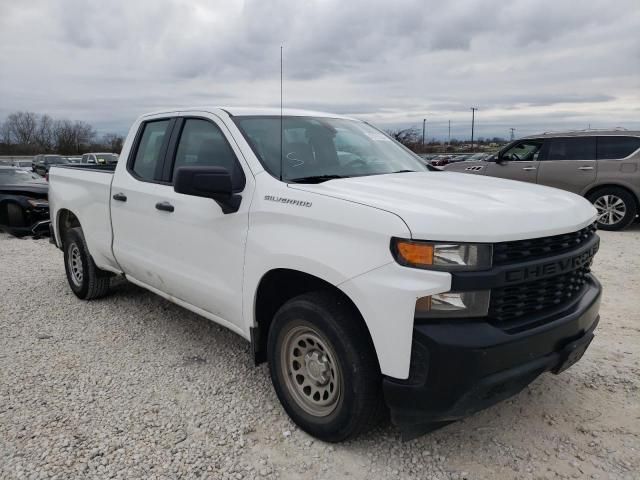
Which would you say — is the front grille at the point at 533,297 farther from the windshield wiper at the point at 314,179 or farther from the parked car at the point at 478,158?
the parked car at the point at 478,158

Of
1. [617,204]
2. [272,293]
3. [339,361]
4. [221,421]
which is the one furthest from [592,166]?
[221,421]

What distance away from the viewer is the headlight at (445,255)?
7.41 feet

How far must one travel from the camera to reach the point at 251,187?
3.06 meters

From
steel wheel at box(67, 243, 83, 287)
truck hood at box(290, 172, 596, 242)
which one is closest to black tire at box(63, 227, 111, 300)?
A: steel wheel at box(67, 243, 83, 287)

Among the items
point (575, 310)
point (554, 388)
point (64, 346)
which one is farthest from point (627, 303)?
point (64, 346)

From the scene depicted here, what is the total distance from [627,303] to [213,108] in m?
4.37

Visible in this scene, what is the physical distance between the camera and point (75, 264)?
18.0ft

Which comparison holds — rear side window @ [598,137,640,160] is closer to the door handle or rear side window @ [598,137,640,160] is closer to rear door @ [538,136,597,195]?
rear door @ [538,136,597,195]

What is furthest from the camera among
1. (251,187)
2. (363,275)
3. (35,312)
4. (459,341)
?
(35,312)

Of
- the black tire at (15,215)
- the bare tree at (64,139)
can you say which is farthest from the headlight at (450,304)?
the bare tree at (64,139)

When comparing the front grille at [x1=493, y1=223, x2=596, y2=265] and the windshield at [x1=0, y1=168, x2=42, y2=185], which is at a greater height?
the front grille at [x1=493, y1=223, x2=596, y2=265]

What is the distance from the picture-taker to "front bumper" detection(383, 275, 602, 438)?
2.24 meters

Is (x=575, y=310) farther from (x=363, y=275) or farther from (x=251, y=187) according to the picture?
(x=251, y=187)

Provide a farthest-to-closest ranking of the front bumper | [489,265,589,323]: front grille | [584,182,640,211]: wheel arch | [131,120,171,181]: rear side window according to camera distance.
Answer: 1. [584,182,640,211]: wheel arch
2. [131,120,171,181]: rear side window
3. [489,265,589,323]: front grille
4. the front bumper
